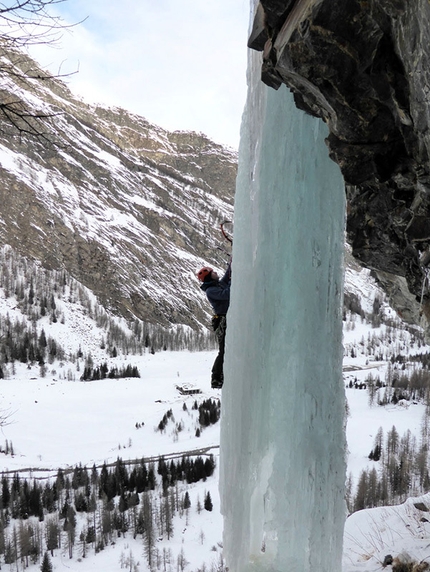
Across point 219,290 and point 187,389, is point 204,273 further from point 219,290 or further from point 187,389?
point 187,389

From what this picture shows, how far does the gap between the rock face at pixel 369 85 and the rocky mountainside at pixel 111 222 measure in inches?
2455

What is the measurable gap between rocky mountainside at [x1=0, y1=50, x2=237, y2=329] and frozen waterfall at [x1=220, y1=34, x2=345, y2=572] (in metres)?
62.0

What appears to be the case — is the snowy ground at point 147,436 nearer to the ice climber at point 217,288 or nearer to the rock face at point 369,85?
the ice climber at point 217,288

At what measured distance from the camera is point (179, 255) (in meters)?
98.6

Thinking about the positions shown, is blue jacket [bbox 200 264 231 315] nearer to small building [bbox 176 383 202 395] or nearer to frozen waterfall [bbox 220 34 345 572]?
frozen waterfall [bbox 220 34 345 572]

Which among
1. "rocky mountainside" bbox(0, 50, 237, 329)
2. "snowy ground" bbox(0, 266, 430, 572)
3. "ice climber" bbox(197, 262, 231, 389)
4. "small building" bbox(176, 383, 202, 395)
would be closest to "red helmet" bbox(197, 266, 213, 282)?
"ice climber" bbox(197, 262, 231, 389)

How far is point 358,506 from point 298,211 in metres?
24.8

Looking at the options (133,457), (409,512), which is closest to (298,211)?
(409,512)

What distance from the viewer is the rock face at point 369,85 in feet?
7.77

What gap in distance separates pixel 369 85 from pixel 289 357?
1.85 m

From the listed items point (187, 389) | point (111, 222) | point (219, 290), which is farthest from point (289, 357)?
point (111, 222)

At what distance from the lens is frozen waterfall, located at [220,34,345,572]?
3.40 meters

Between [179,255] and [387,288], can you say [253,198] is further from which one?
[179,255]

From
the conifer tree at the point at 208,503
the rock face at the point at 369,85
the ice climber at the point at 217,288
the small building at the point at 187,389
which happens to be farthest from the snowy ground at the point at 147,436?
the rock face at the point at 369,85
